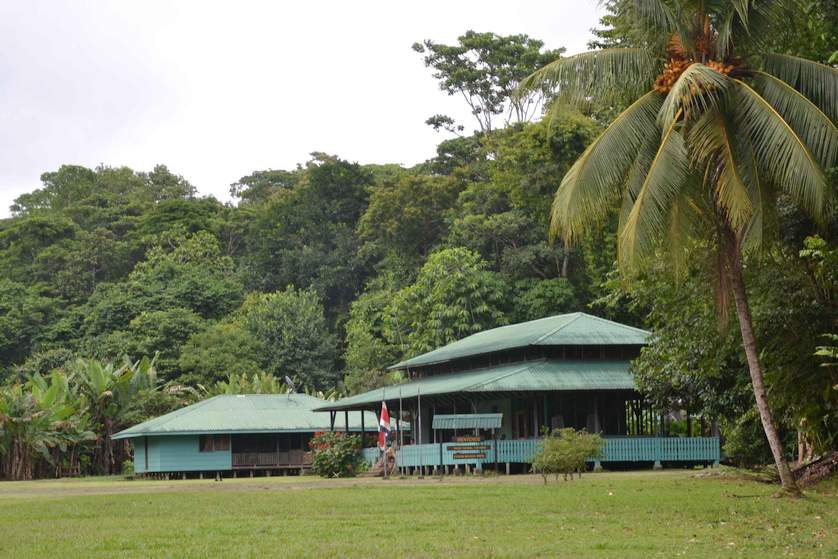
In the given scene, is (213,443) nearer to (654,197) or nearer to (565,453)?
(565,453)

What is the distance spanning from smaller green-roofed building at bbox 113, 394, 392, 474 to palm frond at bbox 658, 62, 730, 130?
32138mm

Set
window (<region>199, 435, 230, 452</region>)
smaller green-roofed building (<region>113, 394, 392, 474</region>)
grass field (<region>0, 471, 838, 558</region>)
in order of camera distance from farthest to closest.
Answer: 1. window (<region>199, 435, 230, 452</region>)
2. smaller green-roofed building (<region>113, 394, 392, 474</region>)
3. grass field (<region>0, 471, 838, 558</region>)

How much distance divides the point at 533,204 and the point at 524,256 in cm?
281

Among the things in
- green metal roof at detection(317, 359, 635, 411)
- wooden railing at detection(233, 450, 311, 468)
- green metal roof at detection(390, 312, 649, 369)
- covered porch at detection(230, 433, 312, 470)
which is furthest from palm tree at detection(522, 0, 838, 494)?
wooden railing at detection(233, 450, 311, 468)

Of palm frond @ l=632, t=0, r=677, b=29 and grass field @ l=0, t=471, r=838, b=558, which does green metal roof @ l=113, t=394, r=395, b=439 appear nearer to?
grass field @ l=0, t=471, r=838, b=558

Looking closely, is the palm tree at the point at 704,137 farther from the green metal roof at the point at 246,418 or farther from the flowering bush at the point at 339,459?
the green metal roof at the point at 246,418

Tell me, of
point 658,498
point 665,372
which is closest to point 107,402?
point 665,372

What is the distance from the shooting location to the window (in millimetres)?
50250

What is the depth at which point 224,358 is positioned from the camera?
6625 cm

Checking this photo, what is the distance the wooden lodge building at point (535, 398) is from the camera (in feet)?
116

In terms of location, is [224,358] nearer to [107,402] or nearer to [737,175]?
[107,402]

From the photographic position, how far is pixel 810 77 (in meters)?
18.8

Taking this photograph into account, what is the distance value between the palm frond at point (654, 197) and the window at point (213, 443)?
35176 millimetres

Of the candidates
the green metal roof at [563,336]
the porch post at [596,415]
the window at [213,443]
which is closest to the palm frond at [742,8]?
the green metal roof at [563,336]
